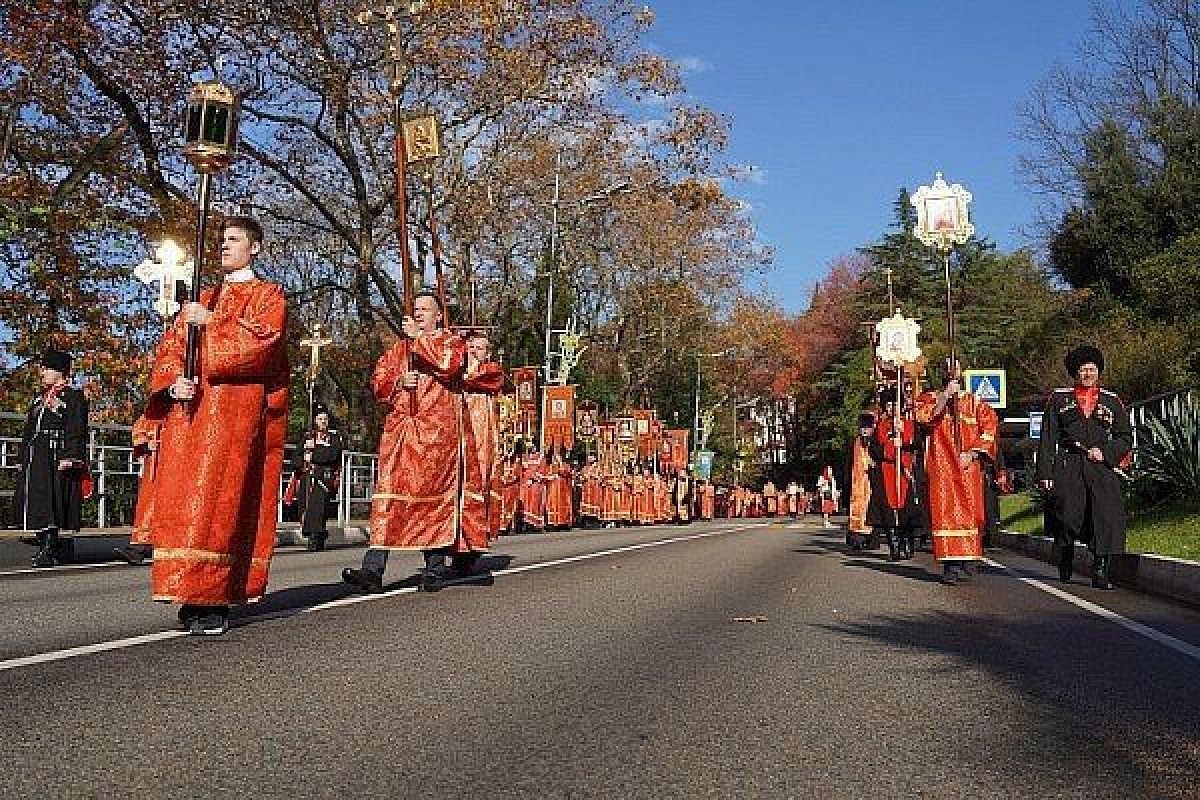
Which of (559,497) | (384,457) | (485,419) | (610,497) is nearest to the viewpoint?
(384,457)

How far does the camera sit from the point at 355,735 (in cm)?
452

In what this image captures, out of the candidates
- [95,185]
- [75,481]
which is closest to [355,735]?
[75,481]

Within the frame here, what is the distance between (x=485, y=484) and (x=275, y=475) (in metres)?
3.58

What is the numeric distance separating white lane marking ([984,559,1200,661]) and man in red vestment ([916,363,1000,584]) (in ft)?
2.18

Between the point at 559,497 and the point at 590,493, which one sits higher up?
the point at 590,493

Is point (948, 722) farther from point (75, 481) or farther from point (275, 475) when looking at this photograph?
point (75, 481)

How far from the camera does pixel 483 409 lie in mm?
11547

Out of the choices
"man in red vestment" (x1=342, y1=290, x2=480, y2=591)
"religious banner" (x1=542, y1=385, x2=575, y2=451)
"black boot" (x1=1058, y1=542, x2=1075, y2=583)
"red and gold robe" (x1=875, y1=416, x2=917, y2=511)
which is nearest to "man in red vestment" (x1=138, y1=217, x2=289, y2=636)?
"man in red vestment" (x1=342, y1=290, x2=480, y2=591)

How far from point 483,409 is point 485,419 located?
0.12 m

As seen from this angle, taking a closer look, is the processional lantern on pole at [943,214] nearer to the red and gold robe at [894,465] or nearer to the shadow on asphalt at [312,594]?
the red and gold robe at [894,465]

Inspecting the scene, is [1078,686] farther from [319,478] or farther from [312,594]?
[319,478]

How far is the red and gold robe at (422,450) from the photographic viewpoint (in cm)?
962

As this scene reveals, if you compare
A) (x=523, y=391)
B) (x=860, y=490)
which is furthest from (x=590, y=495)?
(x=860, y=490)

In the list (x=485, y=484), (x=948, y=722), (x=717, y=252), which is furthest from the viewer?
(x=717, y=252)
